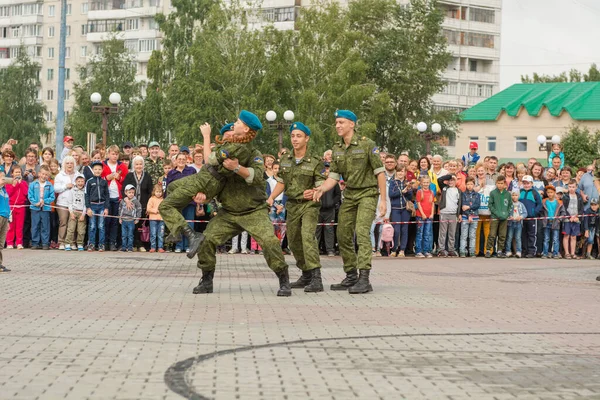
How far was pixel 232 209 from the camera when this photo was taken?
13.2m

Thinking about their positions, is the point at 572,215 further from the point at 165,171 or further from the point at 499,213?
the point at 165,171

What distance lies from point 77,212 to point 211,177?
32.4 ft

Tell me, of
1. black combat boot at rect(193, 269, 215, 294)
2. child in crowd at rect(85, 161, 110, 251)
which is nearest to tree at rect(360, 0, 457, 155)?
child in crowd at rect(85, 161, 110, 251)

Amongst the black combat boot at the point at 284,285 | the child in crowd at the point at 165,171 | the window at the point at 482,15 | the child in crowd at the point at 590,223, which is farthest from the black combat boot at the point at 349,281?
the window at the point at 482,15

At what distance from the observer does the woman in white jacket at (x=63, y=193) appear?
22375 mm

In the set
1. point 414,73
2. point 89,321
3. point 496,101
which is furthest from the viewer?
point 496,101

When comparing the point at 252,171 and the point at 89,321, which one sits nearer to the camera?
the point at 89,321

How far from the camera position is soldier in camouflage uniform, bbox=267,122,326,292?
44.9 feet

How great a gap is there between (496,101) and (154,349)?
306 feet

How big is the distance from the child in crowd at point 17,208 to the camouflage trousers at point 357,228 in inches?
401

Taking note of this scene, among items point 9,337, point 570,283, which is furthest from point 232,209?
point 570,283

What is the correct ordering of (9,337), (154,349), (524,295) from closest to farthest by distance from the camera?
(154,349), (9,337), (524,295)

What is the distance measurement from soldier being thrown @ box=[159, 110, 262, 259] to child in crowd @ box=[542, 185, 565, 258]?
13189mm

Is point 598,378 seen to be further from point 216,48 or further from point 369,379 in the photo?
point 216,48
